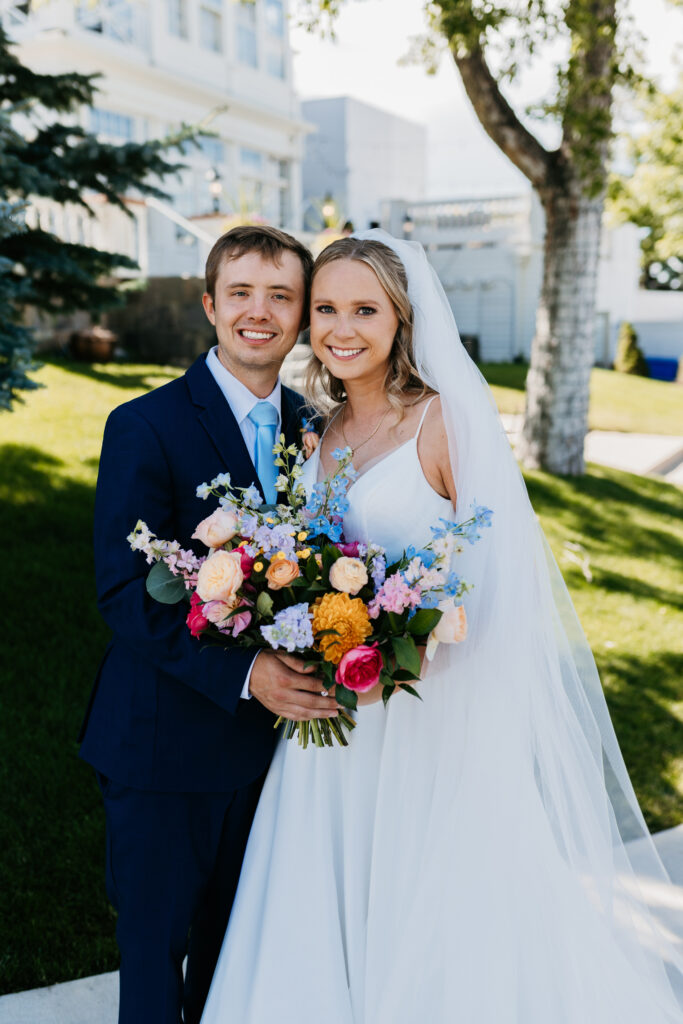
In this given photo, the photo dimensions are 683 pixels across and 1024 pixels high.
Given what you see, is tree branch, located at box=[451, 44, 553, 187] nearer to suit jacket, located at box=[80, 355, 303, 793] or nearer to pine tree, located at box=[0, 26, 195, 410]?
pine tree, located at box=[0, 26, 195, 410]

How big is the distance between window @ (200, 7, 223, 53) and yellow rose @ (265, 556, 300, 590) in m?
19.2

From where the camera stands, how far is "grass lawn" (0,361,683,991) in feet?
11.3

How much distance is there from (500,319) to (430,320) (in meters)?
19.4

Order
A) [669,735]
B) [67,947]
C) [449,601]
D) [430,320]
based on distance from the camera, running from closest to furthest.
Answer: [449,601] → [430,320] → [67,947] → [669,735]

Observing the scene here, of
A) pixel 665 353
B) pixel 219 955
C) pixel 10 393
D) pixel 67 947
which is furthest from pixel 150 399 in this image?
pixel 665 353

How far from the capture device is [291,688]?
2203mm

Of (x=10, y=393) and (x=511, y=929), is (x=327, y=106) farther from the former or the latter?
(x=511, y=929)

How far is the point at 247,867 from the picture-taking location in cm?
259

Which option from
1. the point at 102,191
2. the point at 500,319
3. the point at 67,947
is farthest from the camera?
the point at 500,319

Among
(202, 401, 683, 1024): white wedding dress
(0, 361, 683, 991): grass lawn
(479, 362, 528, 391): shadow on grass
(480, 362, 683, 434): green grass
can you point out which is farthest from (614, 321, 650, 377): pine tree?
(202, 401, 683, 1024): white wedding dress

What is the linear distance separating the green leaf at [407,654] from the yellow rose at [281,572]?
0.30 m

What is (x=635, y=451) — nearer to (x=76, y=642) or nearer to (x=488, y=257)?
(x=76, y=642)

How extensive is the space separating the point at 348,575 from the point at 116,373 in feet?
31.6

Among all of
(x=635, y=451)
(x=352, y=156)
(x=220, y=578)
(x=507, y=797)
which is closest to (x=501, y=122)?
(x=635, y=451)
